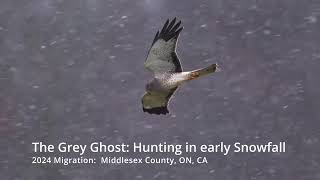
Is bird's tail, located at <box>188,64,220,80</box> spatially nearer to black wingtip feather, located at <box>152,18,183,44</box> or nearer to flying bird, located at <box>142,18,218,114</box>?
flying bird, located at <box>142,18,218,114</box>

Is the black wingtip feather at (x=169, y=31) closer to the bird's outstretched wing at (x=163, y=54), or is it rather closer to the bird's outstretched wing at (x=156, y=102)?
the bird's outstretched wing at (x=163, y=54)

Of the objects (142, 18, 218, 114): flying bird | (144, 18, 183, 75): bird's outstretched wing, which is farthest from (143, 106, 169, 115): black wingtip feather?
(144, 18, 183, 75): bird's outstretched wing

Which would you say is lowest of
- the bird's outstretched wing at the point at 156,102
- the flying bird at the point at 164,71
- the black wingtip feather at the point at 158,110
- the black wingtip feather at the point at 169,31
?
the black wingtip feather at the point at 158,110

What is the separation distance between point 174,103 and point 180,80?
0.09 metres

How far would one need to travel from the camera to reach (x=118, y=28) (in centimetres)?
206

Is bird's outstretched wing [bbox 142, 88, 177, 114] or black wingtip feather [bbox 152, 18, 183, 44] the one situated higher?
black wingtip feather [bbox 152, 18, 183, 44]

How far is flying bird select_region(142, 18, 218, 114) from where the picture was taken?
193cm

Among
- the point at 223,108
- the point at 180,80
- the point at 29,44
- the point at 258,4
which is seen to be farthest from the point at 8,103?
the point at 258,4

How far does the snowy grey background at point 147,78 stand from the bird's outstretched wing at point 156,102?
2 centimetres

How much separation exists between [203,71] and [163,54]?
15cm

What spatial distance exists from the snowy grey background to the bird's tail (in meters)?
0.02

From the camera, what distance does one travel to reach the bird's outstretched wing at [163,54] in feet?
6.31

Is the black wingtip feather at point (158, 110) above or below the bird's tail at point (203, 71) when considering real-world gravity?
below

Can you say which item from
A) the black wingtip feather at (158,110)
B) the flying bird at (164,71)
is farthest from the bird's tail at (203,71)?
the black wingtip feather at (158,110)
